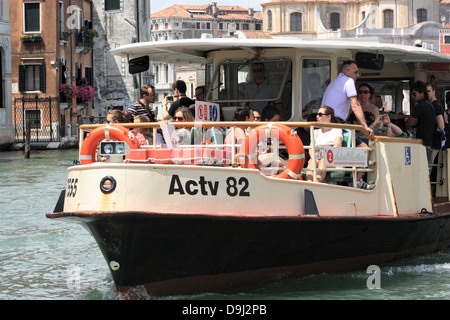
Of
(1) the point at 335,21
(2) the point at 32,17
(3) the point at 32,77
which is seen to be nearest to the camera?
(3) the point at 32,77

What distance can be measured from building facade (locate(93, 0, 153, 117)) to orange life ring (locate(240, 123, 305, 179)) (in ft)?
149

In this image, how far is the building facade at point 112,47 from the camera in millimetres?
52406

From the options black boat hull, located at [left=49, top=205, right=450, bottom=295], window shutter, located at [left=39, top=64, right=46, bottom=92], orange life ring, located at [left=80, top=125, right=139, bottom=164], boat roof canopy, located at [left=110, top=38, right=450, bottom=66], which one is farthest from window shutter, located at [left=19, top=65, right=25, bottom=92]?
black boat hull, located at [left=49, top=205, right=450, bottom=295]

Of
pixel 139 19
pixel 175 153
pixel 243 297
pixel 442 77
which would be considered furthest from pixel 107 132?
pixel 139 19

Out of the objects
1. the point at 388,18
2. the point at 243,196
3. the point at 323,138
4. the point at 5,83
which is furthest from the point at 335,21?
the point at 243,196

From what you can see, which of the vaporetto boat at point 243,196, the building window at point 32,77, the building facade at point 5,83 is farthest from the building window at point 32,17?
the vaporetto boat at point 243,196

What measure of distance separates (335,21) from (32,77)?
73788mm

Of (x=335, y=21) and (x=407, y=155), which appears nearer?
(x=407, y=155)

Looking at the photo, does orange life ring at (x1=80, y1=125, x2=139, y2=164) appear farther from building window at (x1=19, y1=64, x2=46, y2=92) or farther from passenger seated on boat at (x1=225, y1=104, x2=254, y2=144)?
building window at (x1=19, y1=64, x2=46, y2=92)

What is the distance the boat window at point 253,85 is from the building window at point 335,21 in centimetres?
10279

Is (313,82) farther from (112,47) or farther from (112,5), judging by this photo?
(112,5)

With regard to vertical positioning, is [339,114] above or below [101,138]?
above

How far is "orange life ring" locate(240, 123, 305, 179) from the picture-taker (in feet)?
24.3

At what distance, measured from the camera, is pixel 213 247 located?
735 cm
